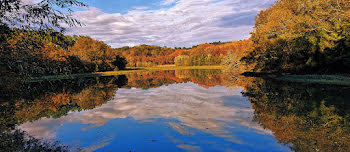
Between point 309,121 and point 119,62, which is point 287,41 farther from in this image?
point 119,62

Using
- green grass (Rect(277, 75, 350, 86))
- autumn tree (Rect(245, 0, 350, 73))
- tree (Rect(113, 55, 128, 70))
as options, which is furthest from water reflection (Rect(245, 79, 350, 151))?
tree (Rect(113, 55, 128, 70))

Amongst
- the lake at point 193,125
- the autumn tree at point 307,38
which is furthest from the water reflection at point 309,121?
the autumn tree at point 307,38

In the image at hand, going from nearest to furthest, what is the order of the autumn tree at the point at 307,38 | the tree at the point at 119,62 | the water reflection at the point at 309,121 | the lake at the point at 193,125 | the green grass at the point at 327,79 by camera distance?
the water reflection at the point at 309,121
the lake at the point at 193,125
the green grass at the point at 327,79
the autumn tree at the point at 307,38
the tree at the point at 119,62

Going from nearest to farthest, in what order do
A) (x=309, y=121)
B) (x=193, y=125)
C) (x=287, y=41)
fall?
(x=309, y=121)
(x=193, y=125)
(x=287, y=41)

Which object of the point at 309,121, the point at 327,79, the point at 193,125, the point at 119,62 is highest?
the point at 119,62

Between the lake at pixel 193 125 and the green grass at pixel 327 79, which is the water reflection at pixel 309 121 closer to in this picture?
the lake at pixel 193 125

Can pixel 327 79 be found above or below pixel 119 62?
below

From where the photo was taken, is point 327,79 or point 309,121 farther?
point 327,79

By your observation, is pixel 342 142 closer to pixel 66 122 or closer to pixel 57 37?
pixel 57 37

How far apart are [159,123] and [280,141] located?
6.03m

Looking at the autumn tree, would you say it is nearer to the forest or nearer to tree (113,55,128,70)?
the forest

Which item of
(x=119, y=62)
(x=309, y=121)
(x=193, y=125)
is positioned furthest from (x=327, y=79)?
(x=119, y=62)

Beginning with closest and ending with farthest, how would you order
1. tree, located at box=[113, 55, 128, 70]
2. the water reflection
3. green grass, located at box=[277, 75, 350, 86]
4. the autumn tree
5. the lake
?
1. the water reflection
2. the lake
3. green grass, located at box=[277, 75, 350, 86]
4. the autumn tree
5. tree, located at box=[113, 55, 128, 70]

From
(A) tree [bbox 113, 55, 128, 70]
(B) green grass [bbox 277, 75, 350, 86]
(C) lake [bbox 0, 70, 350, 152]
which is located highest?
(A) tree [bbox 113, 55, 128, 70]
